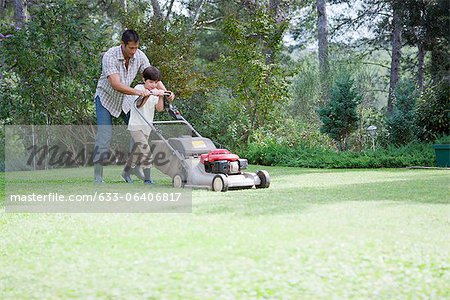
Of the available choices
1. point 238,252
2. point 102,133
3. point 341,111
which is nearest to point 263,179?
point 102,133

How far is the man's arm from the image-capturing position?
6.74 m

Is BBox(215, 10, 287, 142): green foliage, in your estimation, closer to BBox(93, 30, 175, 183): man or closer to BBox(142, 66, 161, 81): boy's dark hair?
BBox(93, 30, 175, 183): man

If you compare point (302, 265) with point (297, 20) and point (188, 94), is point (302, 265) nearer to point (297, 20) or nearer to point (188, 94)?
point (188, 94)

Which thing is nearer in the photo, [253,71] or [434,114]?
[434,114]

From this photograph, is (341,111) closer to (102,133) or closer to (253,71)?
(253,71)

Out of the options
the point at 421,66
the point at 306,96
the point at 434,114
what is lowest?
the point at 434,114

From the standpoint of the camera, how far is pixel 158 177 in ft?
28.2

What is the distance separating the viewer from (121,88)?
6.89 m

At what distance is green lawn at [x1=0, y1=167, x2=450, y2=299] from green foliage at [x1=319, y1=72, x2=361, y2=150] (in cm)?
851

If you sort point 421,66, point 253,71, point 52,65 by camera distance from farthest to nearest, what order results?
point 421,66 < point 253,71 < point 52,65

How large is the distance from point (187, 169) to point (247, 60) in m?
7.24

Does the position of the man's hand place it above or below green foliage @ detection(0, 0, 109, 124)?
below

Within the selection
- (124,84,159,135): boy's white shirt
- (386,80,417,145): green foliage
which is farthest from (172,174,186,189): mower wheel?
(386,80,417,145): green foliage

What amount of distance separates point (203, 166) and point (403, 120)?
287 inches
